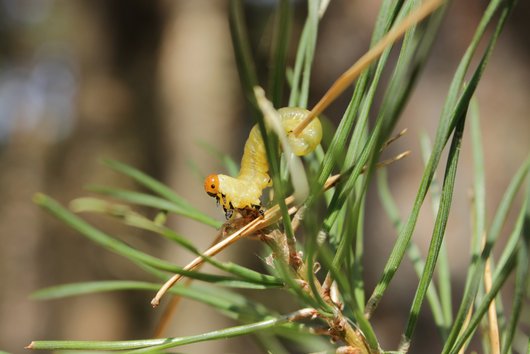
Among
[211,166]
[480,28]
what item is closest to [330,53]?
[211,166]

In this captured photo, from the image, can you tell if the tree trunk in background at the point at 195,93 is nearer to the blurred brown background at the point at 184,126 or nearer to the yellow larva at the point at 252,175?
the blurred brown background at the point at 184,126

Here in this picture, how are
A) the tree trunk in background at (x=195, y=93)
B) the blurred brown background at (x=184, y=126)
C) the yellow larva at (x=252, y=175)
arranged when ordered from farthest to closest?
the tree trunk in background at (x=195, y=93), the blurred brown background at (x=184, y=126), the yellow larva at (x=252, y=175)

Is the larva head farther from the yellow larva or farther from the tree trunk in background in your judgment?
the tree trunk in background

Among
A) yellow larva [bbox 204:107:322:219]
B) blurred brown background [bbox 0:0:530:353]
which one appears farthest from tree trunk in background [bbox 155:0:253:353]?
yellow larva [bbox 204:107:322:219]

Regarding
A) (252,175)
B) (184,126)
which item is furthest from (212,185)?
(184,126)

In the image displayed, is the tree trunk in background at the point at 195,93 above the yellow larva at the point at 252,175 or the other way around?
above

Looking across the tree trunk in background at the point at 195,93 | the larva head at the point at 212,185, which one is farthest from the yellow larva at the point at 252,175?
the tree trunk in background at the point at 195,93

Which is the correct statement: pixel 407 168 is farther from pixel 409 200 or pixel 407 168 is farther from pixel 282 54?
pixel 282 54
